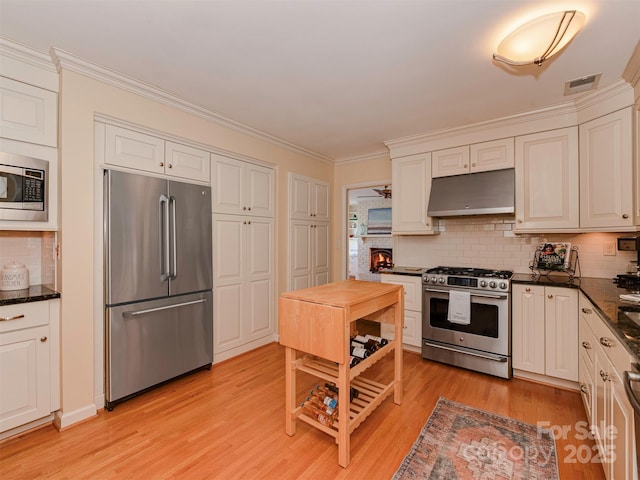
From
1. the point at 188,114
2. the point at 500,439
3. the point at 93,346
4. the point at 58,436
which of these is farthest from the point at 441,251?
the point at 58,436

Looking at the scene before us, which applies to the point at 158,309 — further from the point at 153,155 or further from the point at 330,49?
the point at 330,49

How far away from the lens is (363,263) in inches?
307

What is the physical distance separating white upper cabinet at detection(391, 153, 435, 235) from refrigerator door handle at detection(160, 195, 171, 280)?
2.55m

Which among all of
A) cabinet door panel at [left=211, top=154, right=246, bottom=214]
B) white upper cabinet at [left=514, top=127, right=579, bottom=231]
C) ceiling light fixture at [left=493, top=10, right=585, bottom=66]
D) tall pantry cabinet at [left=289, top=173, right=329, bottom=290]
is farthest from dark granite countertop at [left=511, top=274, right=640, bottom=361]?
cabinet door panel at [left=211, top=154, right=246, bottom=214]

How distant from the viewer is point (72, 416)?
2094 millimetres

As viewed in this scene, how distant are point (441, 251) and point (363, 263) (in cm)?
409

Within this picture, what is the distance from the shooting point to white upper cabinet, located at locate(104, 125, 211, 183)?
235 centimetres

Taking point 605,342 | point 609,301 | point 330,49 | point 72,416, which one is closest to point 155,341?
point 72,416

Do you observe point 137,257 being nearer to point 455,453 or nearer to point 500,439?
point 455,453

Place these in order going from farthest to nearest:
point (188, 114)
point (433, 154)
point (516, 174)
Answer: point (433, 154) → point (516, 174) → point (188, 114)

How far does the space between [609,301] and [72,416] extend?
3.62m

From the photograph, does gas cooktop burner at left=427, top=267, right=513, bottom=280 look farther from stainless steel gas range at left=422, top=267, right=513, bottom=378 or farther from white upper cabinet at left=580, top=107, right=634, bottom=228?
white upper cabinet at left=580, top=107, right=634, bottom=228

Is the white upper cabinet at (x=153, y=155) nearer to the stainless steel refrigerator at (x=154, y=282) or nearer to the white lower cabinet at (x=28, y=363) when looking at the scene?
the stainless steel refrigerator at (x=154, y=282)

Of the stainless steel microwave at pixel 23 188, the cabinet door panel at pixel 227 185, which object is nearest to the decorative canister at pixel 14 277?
the stainless steel microwave at pixel 23 188
